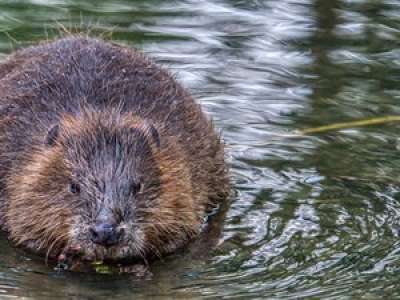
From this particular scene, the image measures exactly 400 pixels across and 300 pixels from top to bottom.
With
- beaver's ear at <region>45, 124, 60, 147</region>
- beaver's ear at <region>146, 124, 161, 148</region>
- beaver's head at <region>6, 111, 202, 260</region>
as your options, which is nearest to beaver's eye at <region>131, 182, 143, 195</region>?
beaver's head at <region>6, 111, 202, 260</region>

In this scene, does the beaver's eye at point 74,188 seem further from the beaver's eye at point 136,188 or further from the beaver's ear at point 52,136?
the beaver's ear at point 52,136

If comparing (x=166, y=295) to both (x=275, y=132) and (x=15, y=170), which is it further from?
(x=275, y=132)

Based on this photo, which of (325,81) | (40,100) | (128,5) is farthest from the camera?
(128,5)

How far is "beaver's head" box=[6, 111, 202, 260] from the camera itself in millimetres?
8281

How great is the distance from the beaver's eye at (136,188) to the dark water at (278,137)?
1.75 feet

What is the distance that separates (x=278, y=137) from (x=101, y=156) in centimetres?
275

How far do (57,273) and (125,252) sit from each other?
0.45 metres

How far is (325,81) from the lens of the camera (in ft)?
40.8

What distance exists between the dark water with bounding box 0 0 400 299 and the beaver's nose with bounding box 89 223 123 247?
40 cm

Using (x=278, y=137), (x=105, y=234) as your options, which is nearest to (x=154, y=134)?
(x=105, y=234)

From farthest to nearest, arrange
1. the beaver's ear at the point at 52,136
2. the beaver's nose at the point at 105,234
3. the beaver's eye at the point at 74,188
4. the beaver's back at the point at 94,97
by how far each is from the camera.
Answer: the beaver's back at the point at 94,97, the beaver's ear at the point at 52,136, the beaver's eye at the point at 74,188, the beaver's nose at the point at 105,234

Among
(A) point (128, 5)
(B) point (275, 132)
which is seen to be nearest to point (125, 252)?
(B) point (275, 132)

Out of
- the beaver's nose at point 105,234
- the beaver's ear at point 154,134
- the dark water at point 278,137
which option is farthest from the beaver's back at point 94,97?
the beaver's nose at point 105,234

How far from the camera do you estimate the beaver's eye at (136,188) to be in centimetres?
842
